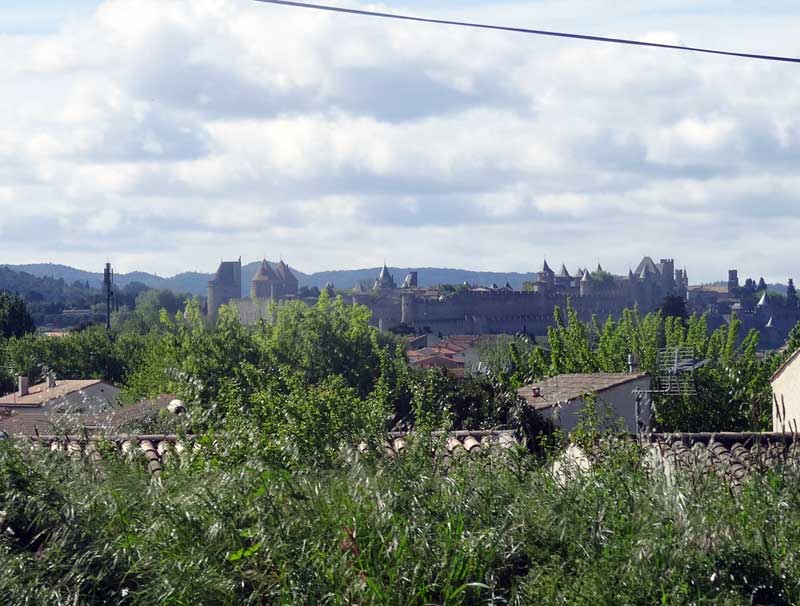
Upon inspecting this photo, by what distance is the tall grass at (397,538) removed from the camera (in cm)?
702

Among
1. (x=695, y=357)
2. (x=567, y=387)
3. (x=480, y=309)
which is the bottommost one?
(x=480, y=309)

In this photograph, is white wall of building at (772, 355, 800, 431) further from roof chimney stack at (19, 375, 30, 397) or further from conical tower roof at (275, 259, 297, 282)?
conical tower roof at (275, 259, 297, 282)

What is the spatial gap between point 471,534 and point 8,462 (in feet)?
A: 10.7

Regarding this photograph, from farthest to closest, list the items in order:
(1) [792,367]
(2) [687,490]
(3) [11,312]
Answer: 1. (3) [11,312]
2. (1) [792,367]
3. (2) [687,490]

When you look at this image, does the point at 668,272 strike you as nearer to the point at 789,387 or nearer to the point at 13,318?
the point at 13,318

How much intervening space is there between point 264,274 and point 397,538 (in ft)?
570

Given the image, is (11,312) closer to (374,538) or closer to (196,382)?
(196,382)

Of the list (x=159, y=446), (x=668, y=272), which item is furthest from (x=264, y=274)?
(x=159, y=446)

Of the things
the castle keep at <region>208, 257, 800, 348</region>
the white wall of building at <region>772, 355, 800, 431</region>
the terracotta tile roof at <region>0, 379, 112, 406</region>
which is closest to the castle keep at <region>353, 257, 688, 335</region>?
the castle keep at <region>208, 257, 800, 348</region>

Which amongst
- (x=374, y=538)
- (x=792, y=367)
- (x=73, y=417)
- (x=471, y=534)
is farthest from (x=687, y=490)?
(x=792, y=367)

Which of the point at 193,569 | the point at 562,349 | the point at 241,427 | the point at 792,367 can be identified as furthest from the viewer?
the point at 562,349

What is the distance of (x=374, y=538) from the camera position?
731cm

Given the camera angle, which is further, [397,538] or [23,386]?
[23,386]

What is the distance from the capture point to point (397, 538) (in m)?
7.25
